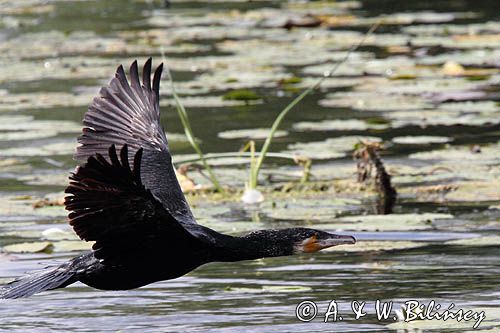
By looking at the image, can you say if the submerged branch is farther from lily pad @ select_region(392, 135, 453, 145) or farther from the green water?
lily pad @ select_region(392, 135, 453, 145)

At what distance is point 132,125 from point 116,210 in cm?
174

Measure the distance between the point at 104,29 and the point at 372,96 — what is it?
7.87 meters

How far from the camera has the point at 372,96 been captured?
13250 mm

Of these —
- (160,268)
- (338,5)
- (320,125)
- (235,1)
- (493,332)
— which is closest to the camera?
(493,332)

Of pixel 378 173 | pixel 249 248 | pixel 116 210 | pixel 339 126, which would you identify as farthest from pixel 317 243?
pixel 339 126

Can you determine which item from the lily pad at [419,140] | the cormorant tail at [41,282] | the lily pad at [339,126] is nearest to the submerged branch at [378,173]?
the lily pad at [419,140]

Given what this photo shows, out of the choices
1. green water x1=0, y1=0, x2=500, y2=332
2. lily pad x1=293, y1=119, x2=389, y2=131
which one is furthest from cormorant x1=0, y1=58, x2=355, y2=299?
lily pad x1=293, y1=119, x2=389, y2=131

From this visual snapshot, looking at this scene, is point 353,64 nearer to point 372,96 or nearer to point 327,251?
point 372,96

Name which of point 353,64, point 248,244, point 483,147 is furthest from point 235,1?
point 248,244

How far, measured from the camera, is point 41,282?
247 inches

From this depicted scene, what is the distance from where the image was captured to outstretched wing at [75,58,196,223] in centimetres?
721

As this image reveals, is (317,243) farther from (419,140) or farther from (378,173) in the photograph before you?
(419,140)

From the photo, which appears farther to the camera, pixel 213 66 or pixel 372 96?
pixel 213 66

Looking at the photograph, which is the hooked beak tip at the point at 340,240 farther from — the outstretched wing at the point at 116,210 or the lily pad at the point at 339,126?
the lily pad at the point at 339,126
